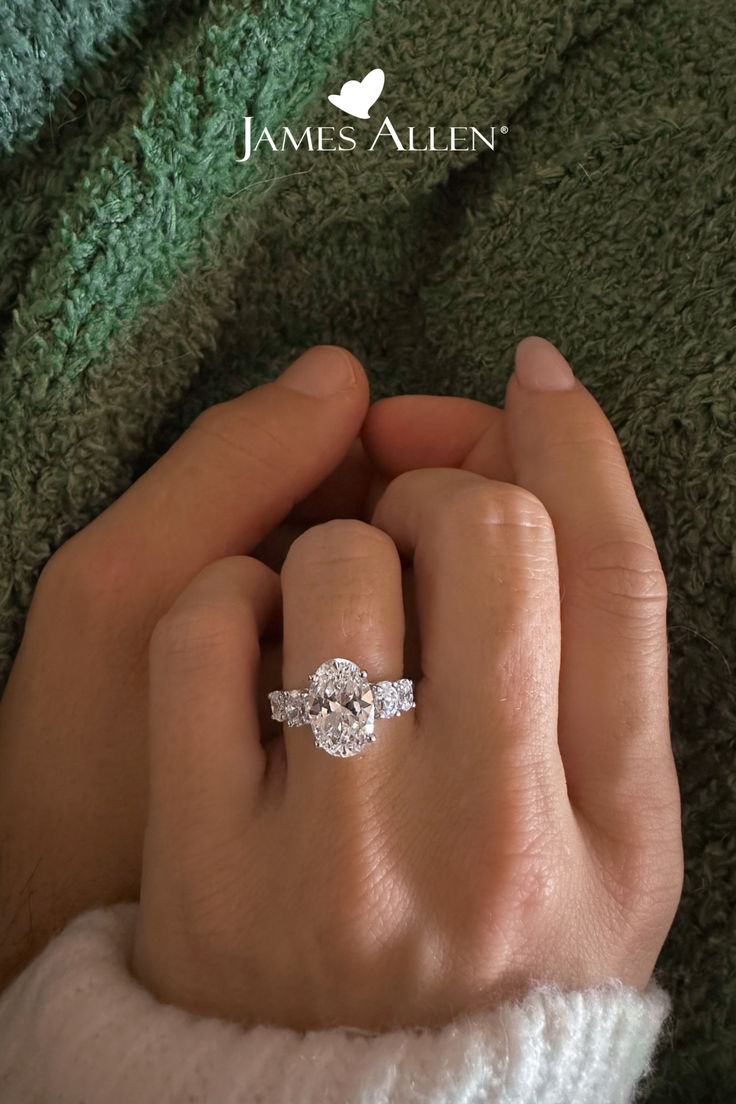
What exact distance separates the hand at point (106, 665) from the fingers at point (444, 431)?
0.02 m

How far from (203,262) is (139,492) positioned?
0.18 m

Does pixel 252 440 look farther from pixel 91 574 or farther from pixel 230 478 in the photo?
pixel 91 574

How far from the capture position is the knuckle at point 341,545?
0.66m

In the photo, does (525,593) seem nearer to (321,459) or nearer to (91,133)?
(321,459)

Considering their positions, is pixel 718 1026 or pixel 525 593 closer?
pixel 525 593

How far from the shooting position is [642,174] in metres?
0.76

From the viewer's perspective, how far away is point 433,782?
2.11 feet

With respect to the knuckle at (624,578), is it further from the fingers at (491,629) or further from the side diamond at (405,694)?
the side diamond at (405,694)

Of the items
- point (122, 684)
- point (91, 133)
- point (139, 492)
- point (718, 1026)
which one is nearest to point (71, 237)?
point (91, 133)

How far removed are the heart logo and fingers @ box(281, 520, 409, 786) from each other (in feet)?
1.11

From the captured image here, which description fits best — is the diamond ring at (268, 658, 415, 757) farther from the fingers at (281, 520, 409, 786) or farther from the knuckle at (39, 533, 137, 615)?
the knuckle at (39, 533, 137, 615)

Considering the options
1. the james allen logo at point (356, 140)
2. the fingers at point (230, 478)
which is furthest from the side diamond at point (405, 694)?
the james allen logo at point (356, 140)

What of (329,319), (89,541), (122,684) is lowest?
(122,684)

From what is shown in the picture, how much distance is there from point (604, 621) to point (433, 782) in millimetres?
166
